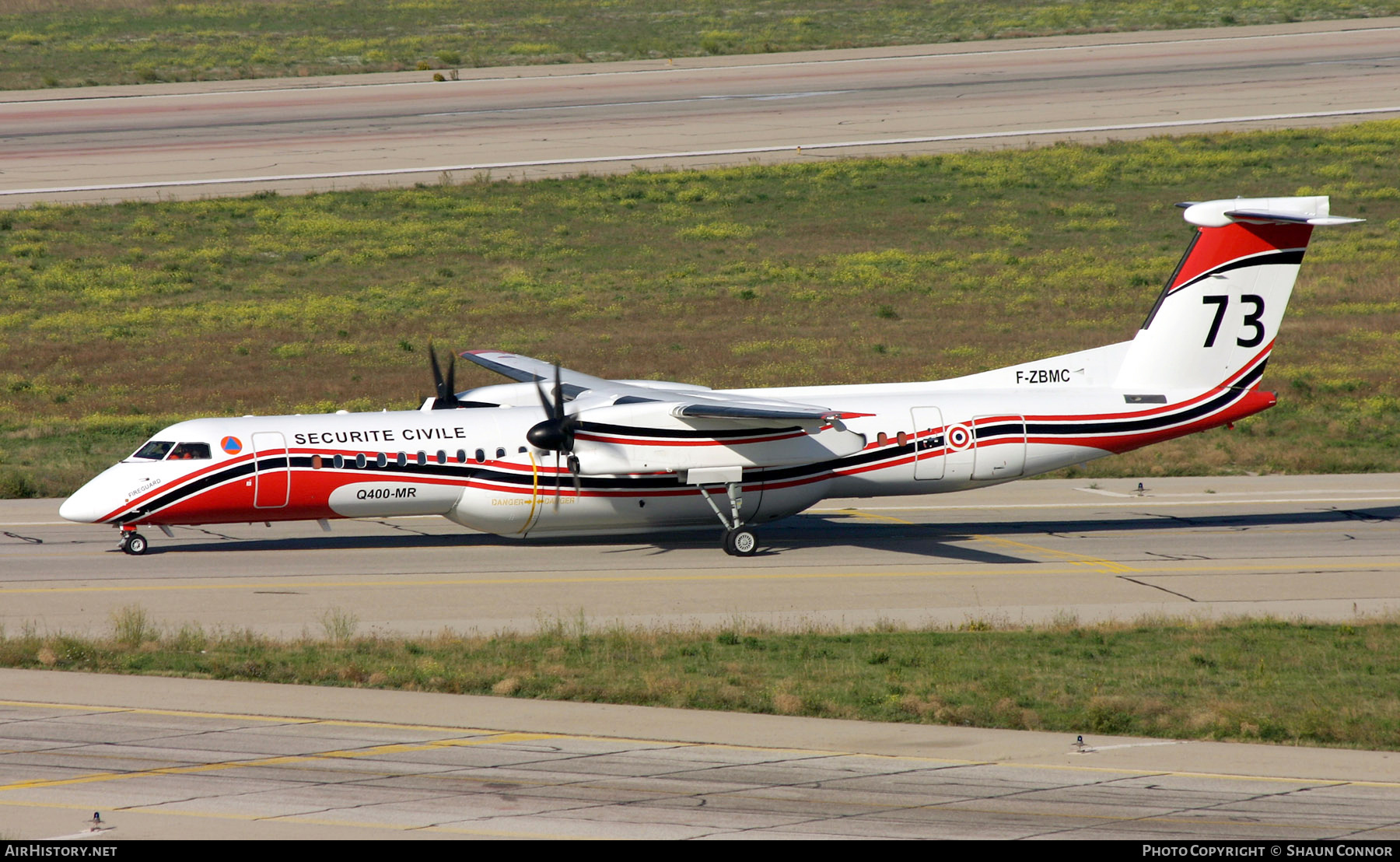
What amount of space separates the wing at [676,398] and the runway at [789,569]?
2963 mm

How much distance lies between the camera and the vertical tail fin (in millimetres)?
28406

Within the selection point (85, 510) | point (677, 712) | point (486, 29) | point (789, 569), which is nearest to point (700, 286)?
point (789, 569)

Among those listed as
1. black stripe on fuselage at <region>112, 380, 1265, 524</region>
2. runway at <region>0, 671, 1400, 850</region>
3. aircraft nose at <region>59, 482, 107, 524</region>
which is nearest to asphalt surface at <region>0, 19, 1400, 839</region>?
runway at <region>0, 671, 1400, 850</region>

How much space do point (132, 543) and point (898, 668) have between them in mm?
15887

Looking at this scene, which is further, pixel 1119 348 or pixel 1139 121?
pixel 1139 121

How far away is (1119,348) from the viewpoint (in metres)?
28.9

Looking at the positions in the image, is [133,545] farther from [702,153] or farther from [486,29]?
[486,29]

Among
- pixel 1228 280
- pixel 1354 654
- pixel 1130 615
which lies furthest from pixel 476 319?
pixel 1354 654

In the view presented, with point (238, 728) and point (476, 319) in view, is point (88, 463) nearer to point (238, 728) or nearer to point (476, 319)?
point (476, 319)

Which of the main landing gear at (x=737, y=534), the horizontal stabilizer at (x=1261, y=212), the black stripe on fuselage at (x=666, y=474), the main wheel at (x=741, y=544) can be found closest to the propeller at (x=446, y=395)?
the black stripe on fuselage at (x=666, y=474)

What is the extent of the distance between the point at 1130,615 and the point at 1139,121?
163ft

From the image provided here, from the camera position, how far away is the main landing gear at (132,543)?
87.3 feet

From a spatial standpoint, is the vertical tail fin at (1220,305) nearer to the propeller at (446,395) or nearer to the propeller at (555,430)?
the propeller at (555,430)

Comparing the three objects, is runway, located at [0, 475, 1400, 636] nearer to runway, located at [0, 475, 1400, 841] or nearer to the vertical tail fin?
runway, located at [0, 475, 1400, 841]
